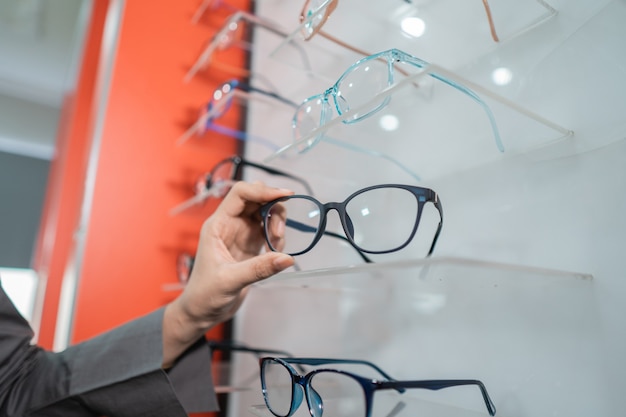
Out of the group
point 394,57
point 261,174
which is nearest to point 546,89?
point 394,57

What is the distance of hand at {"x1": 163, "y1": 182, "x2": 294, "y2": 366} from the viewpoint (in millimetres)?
479

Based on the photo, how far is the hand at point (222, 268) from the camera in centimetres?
48

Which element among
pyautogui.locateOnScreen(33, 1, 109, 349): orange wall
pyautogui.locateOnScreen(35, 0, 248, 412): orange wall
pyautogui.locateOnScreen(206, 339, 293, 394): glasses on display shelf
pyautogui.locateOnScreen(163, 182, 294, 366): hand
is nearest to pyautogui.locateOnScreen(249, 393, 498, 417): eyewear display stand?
pyautogui.locateOnScreen(163, 182, 294, 366): hand

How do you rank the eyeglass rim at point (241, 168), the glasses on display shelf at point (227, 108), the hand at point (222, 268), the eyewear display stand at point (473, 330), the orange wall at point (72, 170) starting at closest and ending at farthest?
the eyewear display stand at point (473, 330) < the hand at point (222, 268) < the eyeglass rim at point (241, 168) < the glasses on display shelf at point (227, 108) < the orange wall at point (72, 170)

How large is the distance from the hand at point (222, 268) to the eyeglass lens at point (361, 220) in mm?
30

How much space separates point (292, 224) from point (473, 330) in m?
0.23

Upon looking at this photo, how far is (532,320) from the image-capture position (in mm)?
419

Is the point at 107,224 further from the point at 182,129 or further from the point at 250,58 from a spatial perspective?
the point at 250,58

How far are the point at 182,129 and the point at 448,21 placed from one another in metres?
0.62

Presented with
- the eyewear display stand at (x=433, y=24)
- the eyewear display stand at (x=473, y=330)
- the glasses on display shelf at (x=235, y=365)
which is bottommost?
the glasses on display shelf at (x=235, y=365)

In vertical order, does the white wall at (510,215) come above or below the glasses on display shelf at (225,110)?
below

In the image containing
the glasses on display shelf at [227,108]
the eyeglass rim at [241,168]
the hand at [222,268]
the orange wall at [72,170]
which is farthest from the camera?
the orange wall at [72,170]

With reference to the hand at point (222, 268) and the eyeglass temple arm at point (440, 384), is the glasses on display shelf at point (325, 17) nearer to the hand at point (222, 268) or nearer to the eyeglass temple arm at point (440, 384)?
the hand at point (222, 268)

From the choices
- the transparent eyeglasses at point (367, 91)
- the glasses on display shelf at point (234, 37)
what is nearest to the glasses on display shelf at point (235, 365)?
the transparent eyeglasses at point (367, 91)
